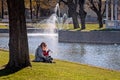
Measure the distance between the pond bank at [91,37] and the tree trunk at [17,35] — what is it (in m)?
20.6

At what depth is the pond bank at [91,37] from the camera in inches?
1251

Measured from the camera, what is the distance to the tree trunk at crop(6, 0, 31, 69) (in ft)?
35.8

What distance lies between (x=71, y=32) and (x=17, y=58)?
23.3m

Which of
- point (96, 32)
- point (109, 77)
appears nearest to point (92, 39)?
point (96, 32)

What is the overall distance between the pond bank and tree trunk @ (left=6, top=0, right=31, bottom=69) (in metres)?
20.6

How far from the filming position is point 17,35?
11.0 m

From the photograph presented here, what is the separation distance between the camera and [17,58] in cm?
1104

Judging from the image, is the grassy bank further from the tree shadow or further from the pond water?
the pond water

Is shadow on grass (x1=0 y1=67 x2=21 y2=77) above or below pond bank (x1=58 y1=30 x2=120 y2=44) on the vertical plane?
above

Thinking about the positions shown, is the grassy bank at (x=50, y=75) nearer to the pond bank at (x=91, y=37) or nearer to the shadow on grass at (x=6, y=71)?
the shadow on grass at (x=6, y=71)

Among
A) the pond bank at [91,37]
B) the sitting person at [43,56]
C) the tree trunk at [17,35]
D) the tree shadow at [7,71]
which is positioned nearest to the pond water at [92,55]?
the sitting person at [43,56]

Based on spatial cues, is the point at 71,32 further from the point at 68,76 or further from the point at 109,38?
the point at 68,76

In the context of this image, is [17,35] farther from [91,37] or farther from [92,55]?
[91,37]

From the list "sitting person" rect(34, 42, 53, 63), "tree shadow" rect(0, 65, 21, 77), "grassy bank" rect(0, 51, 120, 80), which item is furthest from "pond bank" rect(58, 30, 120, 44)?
"tree shadow" rect(0, 65, 21, 77)
